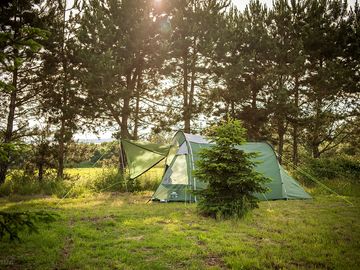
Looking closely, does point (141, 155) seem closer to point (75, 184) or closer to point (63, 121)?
point (75, 184)

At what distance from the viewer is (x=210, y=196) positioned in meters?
6.60

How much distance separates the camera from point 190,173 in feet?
A: 27.3

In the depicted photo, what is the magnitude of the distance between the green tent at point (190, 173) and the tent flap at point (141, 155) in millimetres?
183

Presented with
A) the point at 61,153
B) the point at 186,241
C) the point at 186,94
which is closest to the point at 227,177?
the point at 186,241

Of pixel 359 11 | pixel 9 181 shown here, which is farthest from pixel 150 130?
pixel 359 11

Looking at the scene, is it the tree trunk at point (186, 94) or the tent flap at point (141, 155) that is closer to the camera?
the tent flap at point (141, 155)

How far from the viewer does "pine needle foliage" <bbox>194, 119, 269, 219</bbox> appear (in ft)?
20.4

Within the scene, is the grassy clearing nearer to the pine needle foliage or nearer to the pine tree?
the pine needle foliage


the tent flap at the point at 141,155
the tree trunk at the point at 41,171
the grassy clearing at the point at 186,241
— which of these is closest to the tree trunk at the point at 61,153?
the tree trunk at the point at 41,171

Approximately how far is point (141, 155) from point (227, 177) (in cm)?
470

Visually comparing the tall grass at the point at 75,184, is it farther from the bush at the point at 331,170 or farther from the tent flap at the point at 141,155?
the bush at the point at 331,170

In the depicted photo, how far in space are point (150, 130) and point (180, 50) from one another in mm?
4163

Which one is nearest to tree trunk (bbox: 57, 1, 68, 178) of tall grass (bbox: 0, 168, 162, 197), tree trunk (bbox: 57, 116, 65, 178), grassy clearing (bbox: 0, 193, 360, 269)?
Answer: tree trunk (bbox: 57, 116, 65, 178)

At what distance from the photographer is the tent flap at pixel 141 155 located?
32.9 feet
